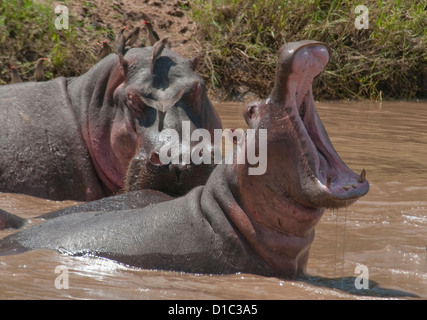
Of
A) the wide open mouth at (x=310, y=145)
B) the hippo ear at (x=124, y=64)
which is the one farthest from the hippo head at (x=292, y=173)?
the hippo ear at (x=124, y=64)

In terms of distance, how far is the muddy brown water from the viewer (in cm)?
370

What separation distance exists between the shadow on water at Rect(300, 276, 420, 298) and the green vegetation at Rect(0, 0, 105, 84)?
6.35 meters

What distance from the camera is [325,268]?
4.36 meters

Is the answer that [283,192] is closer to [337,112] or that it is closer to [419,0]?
[337,112]

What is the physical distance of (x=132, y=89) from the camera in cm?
571

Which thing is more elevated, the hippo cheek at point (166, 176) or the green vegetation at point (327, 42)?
the green vegetation at point (327, 42)

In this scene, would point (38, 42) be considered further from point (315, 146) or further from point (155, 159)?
point (315, 146)

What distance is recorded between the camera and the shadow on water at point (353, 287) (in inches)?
151

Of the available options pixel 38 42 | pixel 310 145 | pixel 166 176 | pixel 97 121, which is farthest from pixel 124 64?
pixel 38 42

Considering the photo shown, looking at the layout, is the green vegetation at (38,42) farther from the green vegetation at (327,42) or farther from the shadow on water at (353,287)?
the shadow on water at (353,287)

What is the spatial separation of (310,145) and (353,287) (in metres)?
0.70

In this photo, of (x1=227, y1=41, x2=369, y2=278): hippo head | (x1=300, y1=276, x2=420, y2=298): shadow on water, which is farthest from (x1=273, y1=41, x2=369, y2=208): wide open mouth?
(x1=300, y1=276, x2=420, y2=298): shadow on water

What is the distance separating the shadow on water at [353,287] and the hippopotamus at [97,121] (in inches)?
69.0

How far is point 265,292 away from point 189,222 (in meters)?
0.50
